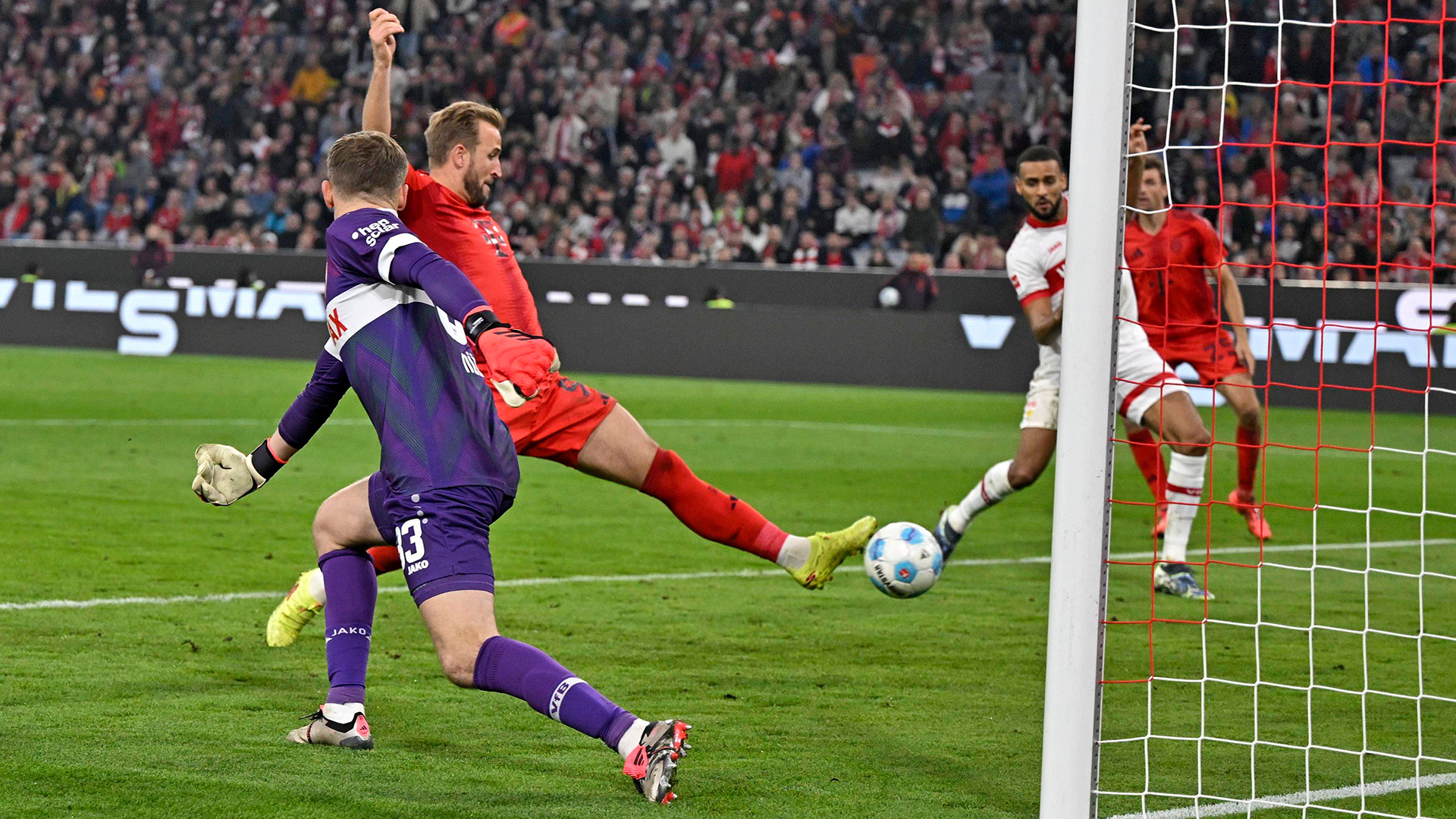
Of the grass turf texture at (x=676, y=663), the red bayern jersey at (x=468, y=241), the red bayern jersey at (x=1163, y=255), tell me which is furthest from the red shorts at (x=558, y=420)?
the red bayern jersey at (x=1163, y=255)

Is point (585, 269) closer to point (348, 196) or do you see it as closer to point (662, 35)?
point (662, 35)

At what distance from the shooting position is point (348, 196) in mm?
3824

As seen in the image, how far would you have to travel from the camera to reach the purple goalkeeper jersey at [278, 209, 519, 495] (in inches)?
145

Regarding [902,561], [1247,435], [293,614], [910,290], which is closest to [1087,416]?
[902,561]

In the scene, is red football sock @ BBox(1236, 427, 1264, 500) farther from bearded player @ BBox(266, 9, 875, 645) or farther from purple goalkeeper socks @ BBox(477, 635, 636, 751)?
purple goalkeeper socks @ BBox(477, 635, 636, 751)

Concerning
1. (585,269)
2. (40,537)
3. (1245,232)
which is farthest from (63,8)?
(40,537)

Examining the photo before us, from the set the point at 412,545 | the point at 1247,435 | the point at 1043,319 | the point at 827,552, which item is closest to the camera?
the point at 412,545

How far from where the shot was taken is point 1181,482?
7223 mm

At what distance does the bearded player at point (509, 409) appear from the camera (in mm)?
4914

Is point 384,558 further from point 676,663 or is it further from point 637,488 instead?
point 676,663

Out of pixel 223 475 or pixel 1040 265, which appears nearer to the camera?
pixel 223 475

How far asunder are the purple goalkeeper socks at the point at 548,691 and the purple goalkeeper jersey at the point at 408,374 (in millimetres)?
415

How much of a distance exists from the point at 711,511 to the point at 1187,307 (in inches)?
170

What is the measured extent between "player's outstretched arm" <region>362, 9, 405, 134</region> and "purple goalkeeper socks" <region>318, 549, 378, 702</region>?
1.28 metres
